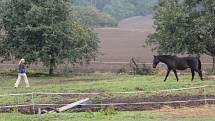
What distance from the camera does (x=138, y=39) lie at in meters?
76.2

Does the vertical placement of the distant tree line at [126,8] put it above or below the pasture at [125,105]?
above

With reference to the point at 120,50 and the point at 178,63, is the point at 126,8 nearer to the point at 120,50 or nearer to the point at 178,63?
the point at 120,50

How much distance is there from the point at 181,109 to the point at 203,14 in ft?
78.8

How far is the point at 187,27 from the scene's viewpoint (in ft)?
136

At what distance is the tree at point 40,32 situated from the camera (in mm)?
40281

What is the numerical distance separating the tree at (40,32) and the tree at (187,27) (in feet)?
23.0

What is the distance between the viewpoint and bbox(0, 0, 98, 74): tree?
4028 cm

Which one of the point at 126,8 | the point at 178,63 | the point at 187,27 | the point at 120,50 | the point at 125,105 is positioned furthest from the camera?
the point at 126,8

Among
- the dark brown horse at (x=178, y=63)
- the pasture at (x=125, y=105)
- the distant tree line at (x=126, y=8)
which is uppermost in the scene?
the distant tree line at (x=126, y=8)

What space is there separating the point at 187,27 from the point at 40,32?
11.7 meters

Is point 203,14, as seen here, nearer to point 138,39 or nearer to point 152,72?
point 152,72

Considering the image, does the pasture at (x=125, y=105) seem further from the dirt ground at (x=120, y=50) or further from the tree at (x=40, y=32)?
the dirt ground at (x=120, y=50)

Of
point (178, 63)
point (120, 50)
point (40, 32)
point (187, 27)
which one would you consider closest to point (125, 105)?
point (178, 63)

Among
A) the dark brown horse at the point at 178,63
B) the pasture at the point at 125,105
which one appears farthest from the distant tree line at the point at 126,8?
the pasture at the point at 125,105
